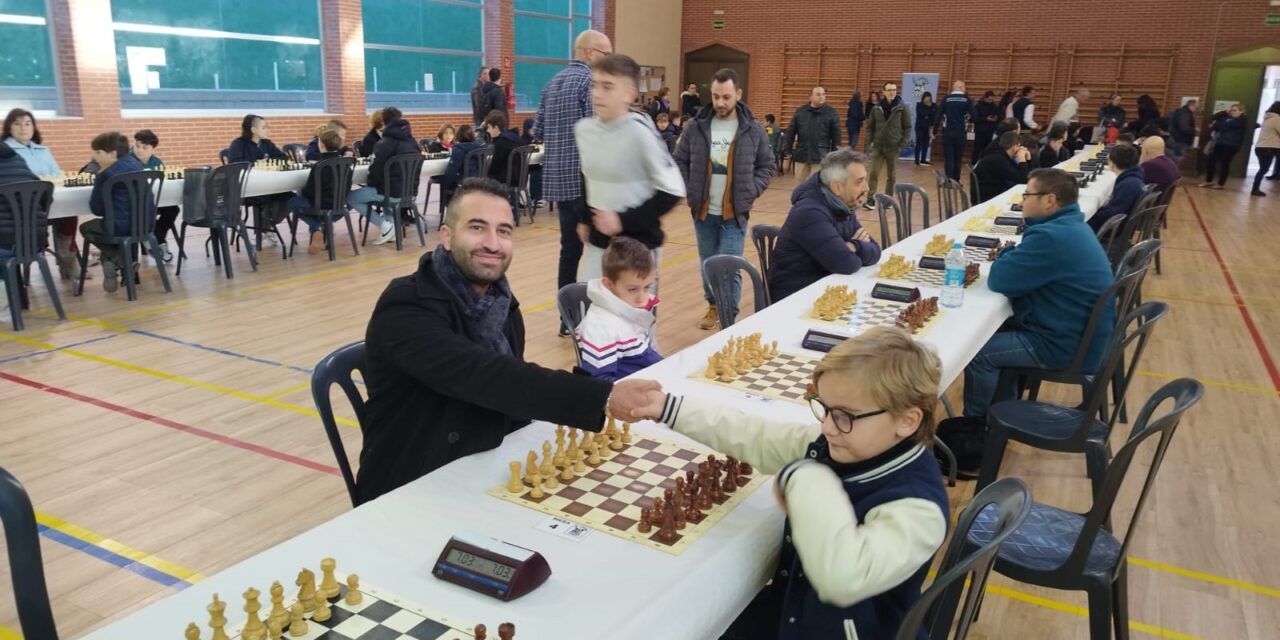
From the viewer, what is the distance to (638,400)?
6.32 ft

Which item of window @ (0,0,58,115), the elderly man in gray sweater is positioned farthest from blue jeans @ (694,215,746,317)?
window @ (0,0,58,115)

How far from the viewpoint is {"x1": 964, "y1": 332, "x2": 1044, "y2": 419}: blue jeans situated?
383 centimetres

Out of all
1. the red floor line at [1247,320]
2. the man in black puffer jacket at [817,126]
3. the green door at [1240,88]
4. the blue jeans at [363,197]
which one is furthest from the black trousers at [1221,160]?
the blue jeans at [363,197]

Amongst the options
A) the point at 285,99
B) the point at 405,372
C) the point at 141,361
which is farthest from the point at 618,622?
the point at 285,99

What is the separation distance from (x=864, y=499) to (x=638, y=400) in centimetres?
52

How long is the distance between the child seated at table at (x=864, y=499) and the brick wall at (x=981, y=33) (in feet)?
60.6

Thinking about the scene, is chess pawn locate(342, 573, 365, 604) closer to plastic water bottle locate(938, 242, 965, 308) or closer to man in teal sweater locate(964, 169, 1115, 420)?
plastic water bottle locate(938, 242, 965, 308)

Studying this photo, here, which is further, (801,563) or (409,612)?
(801,563)

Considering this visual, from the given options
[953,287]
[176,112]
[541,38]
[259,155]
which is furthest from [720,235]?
[541,38]

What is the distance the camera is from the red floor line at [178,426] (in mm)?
3863

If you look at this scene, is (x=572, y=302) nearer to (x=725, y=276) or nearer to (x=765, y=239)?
(x=725, y=276)

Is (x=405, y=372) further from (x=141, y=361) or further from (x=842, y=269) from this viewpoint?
(x=141, y=361)

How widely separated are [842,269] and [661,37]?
17331 millimetres

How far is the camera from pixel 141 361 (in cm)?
510
